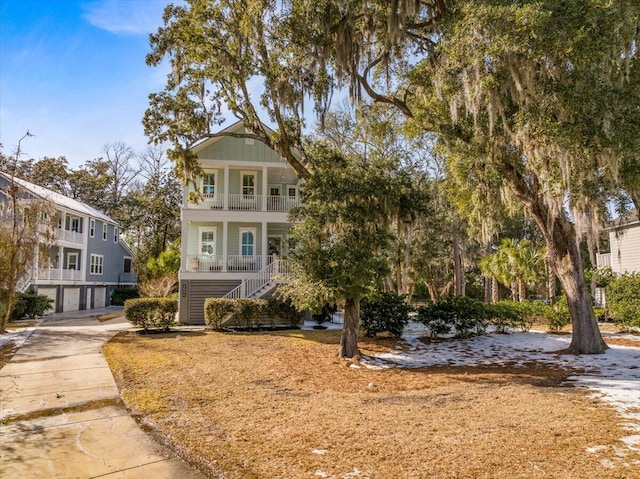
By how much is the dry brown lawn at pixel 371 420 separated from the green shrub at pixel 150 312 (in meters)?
5.07

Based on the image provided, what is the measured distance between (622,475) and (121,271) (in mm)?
35608

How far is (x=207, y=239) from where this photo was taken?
64.2 feet

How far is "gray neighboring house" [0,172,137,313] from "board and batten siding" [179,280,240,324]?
28.9 feet

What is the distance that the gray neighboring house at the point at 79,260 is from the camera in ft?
78.6

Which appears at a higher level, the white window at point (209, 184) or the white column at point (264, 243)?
the white window at point (209, 184)

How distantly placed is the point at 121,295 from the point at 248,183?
1844cm

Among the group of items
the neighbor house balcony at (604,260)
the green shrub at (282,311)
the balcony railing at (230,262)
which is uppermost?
the neighbor house balcony at (604,260)

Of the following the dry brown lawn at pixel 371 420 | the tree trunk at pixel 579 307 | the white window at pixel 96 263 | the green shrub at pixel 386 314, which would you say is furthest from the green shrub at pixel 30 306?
the tree trunk at pixel 579 307

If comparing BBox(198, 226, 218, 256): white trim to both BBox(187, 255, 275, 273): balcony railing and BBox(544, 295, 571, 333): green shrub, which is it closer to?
BBox(187, 255, 275, 273): balcony railing

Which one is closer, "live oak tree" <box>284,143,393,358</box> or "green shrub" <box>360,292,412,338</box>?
"live oak tree" <box>284,143,393,358</box>

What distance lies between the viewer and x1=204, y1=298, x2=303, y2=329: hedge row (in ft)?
49.6

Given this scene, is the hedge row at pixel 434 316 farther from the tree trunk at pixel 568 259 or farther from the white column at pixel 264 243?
the white column at pixel 264 243

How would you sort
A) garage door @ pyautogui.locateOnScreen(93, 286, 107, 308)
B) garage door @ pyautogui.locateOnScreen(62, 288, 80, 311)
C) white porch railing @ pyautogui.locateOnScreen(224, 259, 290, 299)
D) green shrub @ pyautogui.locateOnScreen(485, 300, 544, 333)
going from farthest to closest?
1. garage door @ pyautogui.locateOnScreen(93, 286, 107, 308)
2. garage door @ pyautogui.locateOnScreen(62, 288, 80, 311)
3. white porch railing @ pyautogui.locateOnScreen(224, 259, 290, 299)
4. green shrub @ pyautogui.locateOnScreen(485, 300, 544, 333)

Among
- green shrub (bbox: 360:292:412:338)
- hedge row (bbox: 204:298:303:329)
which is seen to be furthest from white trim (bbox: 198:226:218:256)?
green shrub (bbox: 360:292:412:338)
